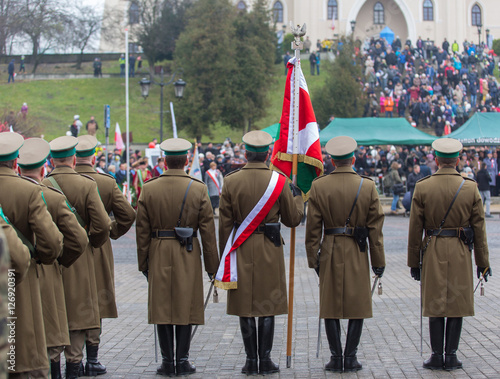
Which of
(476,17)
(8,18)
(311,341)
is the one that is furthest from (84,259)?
(476,17)

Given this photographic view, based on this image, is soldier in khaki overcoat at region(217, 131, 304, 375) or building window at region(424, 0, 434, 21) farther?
building window at region(424, 0, 434, 21)

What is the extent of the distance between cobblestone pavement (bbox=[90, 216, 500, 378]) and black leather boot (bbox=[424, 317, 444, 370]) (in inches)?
4.1

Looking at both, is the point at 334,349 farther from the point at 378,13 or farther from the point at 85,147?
the point at 378,13

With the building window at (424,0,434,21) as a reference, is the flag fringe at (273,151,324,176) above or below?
below

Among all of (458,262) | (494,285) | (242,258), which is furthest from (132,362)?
(494,285)

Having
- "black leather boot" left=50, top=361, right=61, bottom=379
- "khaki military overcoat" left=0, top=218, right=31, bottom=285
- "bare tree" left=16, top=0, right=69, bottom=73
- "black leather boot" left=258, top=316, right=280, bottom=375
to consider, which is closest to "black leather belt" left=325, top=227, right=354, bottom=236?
"black leather boot" left=258, top=316, right=280, bottom=375

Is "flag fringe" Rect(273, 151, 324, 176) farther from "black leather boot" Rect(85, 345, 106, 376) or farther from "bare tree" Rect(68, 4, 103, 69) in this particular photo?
"bare tree" Rect(68, 4, 103, 69)

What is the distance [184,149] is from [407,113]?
4037cm

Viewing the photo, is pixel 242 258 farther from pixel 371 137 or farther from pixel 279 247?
pixel 371 137

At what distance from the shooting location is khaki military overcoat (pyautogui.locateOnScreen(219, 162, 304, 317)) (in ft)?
22.0

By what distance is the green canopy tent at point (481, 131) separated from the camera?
27.6m

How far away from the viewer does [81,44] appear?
6775 cm

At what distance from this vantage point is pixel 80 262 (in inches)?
256

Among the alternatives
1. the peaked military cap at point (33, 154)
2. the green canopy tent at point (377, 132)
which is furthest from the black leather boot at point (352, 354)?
the green canopy tent at point (377, 132)
